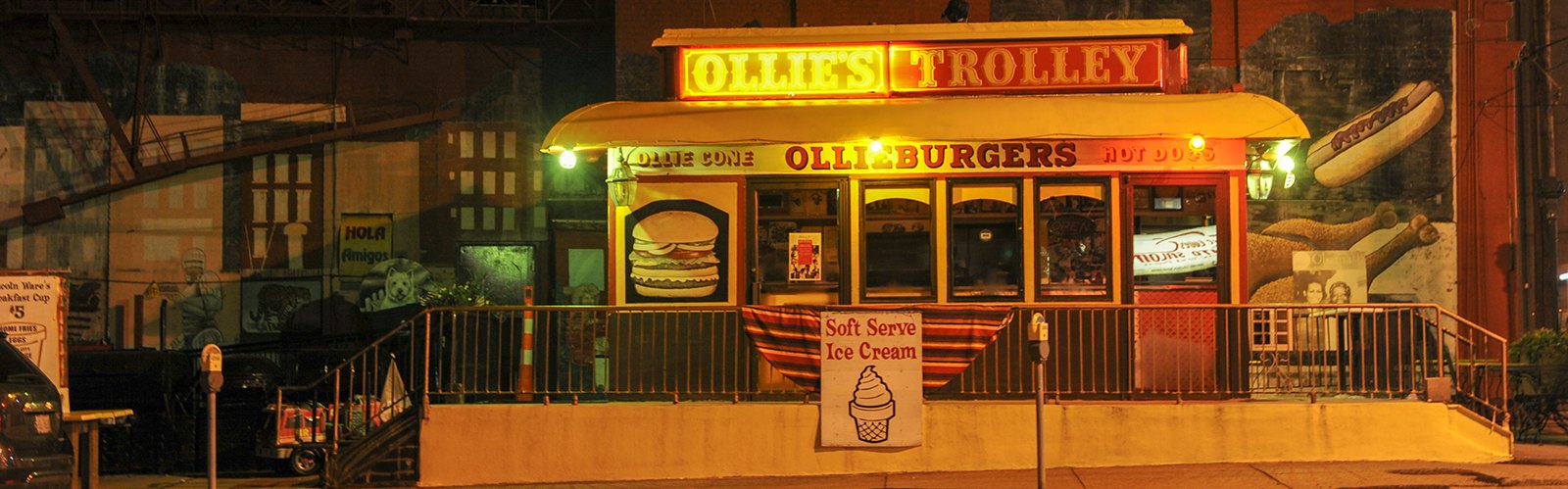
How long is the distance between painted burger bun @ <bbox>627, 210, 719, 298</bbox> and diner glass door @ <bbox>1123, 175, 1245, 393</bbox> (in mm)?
3842

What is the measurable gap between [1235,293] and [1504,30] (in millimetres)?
7036

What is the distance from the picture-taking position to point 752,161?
13.2 meters

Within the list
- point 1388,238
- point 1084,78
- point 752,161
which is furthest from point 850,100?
point 1388,238

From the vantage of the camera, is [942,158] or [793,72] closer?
[942,158]

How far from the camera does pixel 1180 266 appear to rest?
513 inches

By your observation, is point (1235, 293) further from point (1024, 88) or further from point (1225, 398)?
point (1024, 88)

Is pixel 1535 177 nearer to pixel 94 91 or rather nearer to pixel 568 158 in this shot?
pixel 568 158

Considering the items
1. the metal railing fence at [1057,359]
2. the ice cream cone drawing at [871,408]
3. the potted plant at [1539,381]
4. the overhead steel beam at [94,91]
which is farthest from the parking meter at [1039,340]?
the overhead steel beam at [94,91]

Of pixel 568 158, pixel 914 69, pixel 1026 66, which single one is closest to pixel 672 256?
pixel 568 158

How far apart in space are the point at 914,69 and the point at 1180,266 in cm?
307

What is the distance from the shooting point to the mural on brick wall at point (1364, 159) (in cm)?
1702

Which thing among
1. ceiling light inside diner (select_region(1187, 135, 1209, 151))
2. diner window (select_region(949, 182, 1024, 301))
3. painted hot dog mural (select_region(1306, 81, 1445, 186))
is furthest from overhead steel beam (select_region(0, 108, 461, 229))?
painted hot dog mural (select_region(1306, 81, 1445, 186))

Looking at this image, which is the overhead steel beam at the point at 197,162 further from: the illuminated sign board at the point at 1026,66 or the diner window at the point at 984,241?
the diner window at the point at 984,241

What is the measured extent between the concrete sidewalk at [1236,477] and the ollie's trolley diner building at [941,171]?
1765 mm
